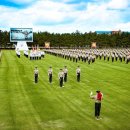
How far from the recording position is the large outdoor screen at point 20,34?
11919cm

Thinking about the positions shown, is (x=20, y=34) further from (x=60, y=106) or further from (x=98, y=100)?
(x=98, y=100)

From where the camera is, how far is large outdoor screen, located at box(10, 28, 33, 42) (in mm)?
119188

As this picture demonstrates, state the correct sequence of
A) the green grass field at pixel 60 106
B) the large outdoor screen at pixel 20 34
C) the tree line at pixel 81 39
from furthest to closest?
the tree line at pixel 81 39 < the large outdoor screen at pixel 20 34 < the green grass field at pixel 60 106

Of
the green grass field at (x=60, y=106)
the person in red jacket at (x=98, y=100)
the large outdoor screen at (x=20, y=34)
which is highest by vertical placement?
the large outdoor screen at (x=20, y=34)

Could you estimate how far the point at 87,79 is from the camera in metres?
36.1

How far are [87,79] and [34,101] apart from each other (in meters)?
13.1

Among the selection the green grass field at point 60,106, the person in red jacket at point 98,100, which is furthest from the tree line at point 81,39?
the person in red jacket at point 98,100

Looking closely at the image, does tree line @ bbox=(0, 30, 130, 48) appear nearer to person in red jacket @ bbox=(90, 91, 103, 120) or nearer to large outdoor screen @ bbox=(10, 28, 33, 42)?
large outdoor screen @ bbox=(10, 28, 33, 42)

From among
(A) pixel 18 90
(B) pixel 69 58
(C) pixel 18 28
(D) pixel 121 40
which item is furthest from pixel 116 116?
(D) pixel 121 40

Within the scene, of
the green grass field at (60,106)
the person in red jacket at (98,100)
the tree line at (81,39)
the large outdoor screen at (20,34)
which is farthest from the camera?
the tree line at (81,39)

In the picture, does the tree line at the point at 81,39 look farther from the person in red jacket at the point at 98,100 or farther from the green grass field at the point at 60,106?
the person in red jacket at the point at 98,100

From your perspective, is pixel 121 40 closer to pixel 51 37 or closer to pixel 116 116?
pixel 51 37

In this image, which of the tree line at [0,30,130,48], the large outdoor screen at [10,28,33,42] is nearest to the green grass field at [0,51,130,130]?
the large outdoor screen at [10,28,33,42]

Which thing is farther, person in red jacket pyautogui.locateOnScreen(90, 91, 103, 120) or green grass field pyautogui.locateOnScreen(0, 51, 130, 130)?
person in red jacket pyautogui.locateOnScreen(90, 91, 103, 120)
